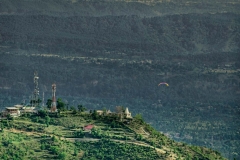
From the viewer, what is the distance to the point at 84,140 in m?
113

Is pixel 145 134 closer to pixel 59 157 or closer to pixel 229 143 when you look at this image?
pixel 59 157

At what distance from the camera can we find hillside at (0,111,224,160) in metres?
110

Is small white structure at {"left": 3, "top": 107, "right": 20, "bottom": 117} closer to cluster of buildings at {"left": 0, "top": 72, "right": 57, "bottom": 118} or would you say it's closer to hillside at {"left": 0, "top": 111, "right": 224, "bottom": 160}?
cluster of buildings at {"left": 0, "top": 72, "right": 57, "bottom": 118}

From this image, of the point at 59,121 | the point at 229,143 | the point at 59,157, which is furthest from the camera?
the point at 229,143

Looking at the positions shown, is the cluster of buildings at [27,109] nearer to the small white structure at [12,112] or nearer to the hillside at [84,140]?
the small white structure at [12,112]

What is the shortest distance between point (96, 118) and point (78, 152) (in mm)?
7218

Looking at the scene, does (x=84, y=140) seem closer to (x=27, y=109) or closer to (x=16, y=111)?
(x=16, y=111)

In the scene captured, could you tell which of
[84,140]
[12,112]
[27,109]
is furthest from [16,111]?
[84,140]

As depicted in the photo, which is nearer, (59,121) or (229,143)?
(59,121)

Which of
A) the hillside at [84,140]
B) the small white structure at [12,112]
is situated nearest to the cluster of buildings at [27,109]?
the small white structure at [12,112]

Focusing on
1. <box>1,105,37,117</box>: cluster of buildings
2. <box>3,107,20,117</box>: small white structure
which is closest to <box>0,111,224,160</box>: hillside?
<box>3,107,20,117</box>: small white structure

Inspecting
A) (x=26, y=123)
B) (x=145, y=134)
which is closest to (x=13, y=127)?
(x=26, y=123)

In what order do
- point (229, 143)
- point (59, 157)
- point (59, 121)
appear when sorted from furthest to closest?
1. point (229, 143)
2. point (59, 121)
3. point (59, 157)

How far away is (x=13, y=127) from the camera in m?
115
